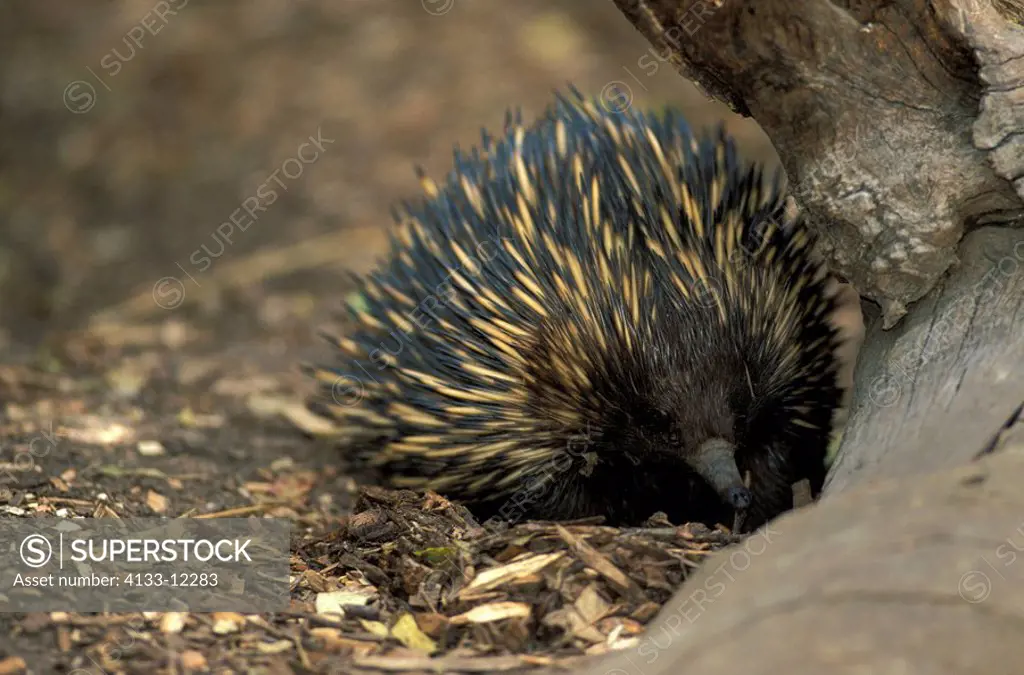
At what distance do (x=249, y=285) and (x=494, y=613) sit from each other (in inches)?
175

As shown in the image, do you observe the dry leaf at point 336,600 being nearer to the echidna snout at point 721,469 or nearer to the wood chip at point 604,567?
the wood chip at point 604,567

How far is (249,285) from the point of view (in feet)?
22.4

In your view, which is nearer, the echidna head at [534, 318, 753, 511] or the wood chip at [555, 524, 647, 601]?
the wood chip at [555, 524, 647, 601]

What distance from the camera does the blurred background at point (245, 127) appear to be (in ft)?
22.4

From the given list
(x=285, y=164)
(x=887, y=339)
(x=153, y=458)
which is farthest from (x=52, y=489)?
(x=285, y=164)

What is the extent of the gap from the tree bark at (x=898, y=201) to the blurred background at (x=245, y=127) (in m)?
3.63

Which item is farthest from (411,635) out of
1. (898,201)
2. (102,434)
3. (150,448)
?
(102,434)

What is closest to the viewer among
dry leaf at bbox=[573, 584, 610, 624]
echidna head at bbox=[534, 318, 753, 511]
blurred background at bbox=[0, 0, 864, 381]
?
dry leaf at bbox=[573, 584, 610, 624]

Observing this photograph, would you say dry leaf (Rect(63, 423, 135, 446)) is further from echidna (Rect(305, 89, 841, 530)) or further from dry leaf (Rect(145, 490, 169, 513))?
echidna (Rect(305, 89, 841, 530))

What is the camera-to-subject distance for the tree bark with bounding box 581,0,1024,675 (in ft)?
8.09

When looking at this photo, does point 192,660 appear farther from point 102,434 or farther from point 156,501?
point 102,434

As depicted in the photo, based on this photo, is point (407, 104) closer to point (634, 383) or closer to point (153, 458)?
point (153, 458)

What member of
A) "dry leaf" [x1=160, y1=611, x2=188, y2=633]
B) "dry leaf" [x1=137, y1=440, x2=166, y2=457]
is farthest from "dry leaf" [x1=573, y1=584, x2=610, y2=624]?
"dry leaf" [x1=137, y1=440, x2=166, y2=457]

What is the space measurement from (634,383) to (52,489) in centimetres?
178
